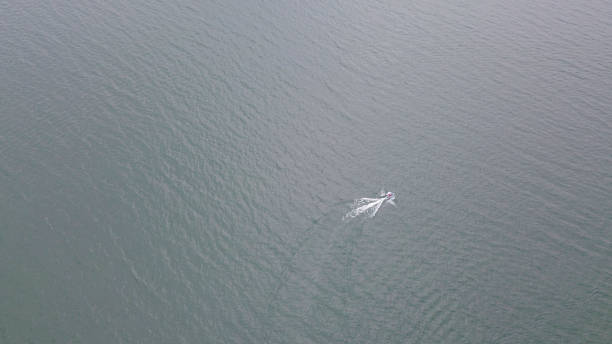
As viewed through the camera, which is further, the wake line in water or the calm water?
the wake line in water

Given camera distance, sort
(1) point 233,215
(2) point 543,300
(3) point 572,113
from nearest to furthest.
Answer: (2) point 543,300, (1) point 233,215, (3) point 572,113

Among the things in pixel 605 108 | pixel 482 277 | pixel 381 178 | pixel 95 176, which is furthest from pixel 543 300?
pixel 95 176

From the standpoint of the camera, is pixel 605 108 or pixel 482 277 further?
pixel 605 108

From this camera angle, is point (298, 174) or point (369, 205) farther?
point (298, 174)

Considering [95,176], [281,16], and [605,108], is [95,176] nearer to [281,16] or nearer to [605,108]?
[281,16]

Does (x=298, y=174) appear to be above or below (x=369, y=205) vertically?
below
